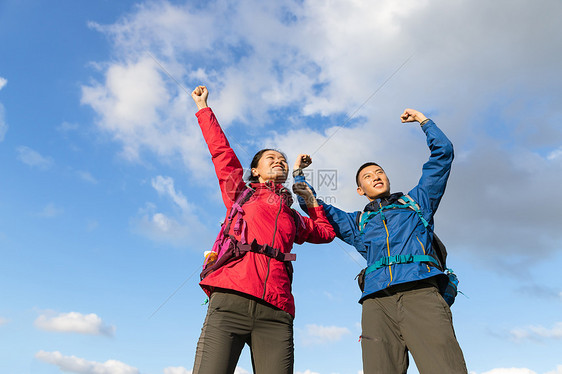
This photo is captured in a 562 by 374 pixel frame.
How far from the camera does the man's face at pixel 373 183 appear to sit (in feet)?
20.0

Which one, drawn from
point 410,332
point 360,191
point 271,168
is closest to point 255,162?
point 271,168

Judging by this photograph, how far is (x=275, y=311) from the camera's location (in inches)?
170

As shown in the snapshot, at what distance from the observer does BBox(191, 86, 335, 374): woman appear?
4.07 meters

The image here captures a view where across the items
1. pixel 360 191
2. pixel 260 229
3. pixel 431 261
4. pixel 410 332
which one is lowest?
pixel 410 332

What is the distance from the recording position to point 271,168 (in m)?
5.75

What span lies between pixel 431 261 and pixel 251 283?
2184 mm

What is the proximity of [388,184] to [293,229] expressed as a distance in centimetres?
185

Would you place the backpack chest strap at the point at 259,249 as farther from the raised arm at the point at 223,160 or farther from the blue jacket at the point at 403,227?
the blue jacket at the point at 403,227

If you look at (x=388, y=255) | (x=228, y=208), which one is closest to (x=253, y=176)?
(x=228, y=208)

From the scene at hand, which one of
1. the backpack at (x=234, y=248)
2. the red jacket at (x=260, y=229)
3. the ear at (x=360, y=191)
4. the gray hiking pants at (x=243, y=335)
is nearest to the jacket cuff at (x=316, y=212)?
the red jacket at (x=260, y=229)

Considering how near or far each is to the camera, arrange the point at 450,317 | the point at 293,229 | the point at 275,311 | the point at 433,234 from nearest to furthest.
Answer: the point at 275,311, the point at 450,317, the point at 293,229, the point at 433,234

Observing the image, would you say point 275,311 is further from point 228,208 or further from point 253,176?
point 253,176

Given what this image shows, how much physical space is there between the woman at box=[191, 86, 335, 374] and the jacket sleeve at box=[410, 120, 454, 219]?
1.64 metres

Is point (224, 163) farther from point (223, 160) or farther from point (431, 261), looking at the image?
point (431, 261)
